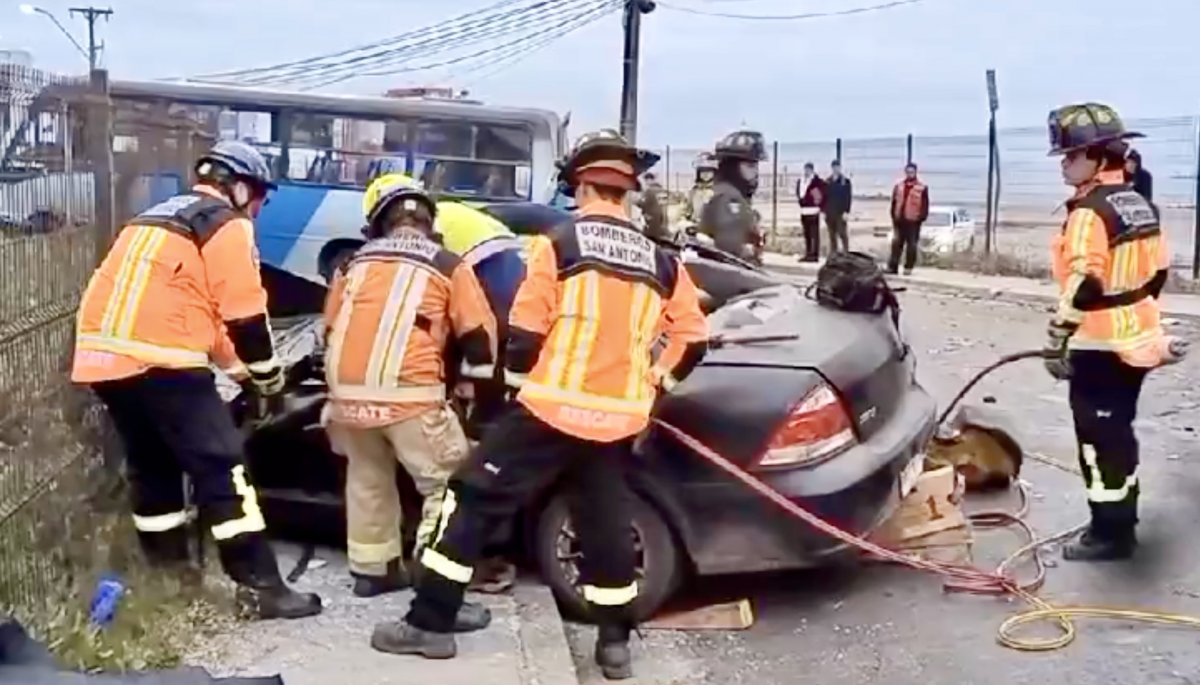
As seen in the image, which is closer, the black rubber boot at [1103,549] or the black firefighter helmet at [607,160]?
the black firefighter helmet at [607,160]

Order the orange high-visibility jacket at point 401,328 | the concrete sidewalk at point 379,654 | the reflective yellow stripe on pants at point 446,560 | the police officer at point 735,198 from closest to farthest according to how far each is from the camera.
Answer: the concrete sidewalk at point 379,654 → the reflective yellow stripe on pants at point 446,560 → the orange high-visibility jacket at point 401,328 → the police officer at point 735,198

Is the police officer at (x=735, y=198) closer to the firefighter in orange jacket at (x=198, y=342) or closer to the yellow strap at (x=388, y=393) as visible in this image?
the yellow strap at (x=388, y=393)

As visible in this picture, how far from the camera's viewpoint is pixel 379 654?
16.9ft

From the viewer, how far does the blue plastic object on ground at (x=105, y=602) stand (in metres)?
5.04

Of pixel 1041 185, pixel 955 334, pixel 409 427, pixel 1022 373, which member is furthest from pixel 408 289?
pixel 1041 185

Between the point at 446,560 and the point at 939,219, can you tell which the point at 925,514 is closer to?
the point at 446,560

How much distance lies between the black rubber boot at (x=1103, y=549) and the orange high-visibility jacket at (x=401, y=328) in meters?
2.70

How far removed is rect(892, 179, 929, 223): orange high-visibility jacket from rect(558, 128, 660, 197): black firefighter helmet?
1734 centimetres

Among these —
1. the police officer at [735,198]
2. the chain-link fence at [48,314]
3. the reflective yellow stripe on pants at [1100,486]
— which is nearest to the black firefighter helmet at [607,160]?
the chain-link fence at [48,314]

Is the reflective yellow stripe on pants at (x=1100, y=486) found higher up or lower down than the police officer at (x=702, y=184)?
lower down

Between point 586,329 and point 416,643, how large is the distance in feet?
3.69

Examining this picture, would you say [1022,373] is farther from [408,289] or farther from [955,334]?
[408,289]

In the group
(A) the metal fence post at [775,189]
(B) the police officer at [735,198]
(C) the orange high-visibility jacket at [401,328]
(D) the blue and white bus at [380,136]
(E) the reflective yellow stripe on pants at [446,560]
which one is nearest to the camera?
(E) the reflective yellow stripe on pants at [446,560]

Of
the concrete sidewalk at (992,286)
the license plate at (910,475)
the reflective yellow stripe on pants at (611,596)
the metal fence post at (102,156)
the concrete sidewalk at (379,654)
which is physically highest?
the metal fence post at (102,156)
